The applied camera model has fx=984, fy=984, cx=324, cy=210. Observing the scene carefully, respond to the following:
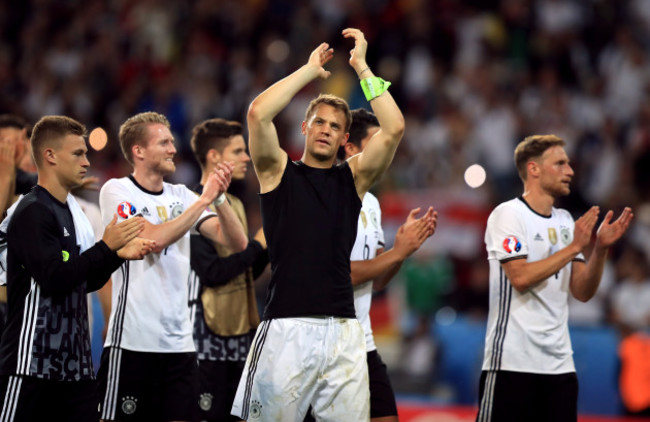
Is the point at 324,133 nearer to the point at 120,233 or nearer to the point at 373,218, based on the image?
the point at 120,233

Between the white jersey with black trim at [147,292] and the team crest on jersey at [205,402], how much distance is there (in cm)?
72

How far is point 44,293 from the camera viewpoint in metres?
5.80

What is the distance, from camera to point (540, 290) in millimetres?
7324

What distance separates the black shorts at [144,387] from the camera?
274 inches

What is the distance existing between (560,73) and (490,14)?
1881mm

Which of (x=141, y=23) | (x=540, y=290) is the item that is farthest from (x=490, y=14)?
(x=540, y=290)

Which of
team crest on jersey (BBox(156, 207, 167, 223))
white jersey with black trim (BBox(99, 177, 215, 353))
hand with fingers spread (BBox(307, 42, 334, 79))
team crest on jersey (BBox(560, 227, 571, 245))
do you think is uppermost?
hand with fingers spread (BBox(307, 42, 334, 79))

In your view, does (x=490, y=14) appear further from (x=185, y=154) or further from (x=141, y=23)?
(x=141, y=23)

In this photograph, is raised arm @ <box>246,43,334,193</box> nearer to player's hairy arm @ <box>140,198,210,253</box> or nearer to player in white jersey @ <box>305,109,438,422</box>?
player's hairy arm @ <box>140,198,210,253</box>

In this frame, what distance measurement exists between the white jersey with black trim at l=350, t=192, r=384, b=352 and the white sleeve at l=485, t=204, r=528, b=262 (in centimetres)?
87

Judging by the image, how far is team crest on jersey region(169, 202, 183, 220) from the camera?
7277 millimetres

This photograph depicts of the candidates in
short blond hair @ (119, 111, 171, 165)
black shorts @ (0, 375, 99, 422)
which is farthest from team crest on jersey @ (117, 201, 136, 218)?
black shorts @ (0, 375, 99, 422)

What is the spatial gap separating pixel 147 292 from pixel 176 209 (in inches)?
26.8

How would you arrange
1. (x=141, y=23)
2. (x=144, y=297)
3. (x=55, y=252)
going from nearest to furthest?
(x=55, y=252), (x=144, y=297), (x=141, y=23)
